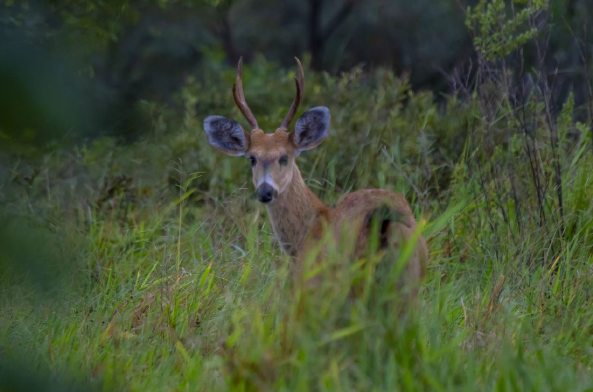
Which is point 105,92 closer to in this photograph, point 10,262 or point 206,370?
point 10,262

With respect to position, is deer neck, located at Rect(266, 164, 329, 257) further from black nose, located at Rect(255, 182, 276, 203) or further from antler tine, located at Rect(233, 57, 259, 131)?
antler tine, located at Rect(233, 57, 259, 131)

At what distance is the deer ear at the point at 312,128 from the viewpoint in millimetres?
5031

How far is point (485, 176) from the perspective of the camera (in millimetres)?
5617

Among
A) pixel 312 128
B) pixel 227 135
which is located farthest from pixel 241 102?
pixel 312 128

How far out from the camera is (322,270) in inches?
129

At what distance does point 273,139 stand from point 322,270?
1.81 meters

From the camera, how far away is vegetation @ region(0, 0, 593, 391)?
110 inches

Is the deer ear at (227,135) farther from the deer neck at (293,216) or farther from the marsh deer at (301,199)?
the deer neck at (293,216)

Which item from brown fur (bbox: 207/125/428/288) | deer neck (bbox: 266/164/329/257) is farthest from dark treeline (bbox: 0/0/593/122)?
deer neck (bbox: 266/164/329/257)

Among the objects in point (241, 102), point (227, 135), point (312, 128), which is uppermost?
point (241, 102)

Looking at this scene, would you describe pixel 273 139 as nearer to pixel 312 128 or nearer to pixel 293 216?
pixel 312 128

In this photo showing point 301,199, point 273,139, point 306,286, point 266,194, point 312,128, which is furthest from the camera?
point 312,128

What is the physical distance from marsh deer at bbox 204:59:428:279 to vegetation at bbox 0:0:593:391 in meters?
0.17

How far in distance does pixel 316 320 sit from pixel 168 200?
3607mm
